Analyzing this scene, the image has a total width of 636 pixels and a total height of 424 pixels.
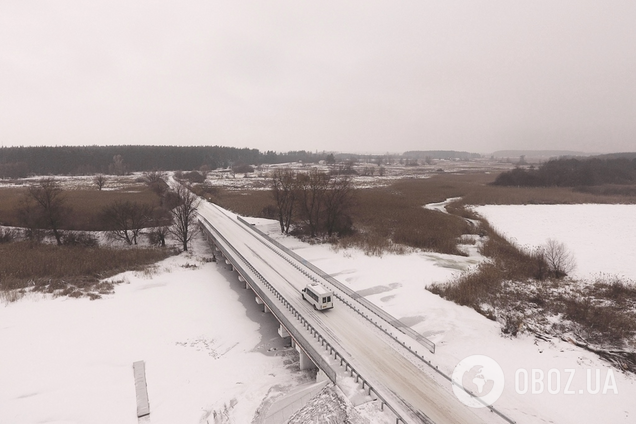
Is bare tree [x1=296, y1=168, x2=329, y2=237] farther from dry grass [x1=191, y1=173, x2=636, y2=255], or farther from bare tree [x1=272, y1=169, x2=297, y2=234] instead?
dry grass [x1=191, y1=173, x2=636, y2=255]

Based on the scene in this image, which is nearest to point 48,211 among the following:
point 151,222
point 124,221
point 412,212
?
point 124,221

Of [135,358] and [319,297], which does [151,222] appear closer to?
[135,358]

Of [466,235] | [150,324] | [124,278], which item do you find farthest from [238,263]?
[466,235]

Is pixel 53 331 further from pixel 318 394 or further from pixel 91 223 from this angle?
pixel 91 223

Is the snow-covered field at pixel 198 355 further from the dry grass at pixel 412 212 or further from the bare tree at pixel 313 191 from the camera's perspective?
the bare tree at pixel 313 191

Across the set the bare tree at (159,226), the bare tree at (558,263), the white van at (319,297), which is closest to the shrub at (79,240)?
the bare tree at (159,226)

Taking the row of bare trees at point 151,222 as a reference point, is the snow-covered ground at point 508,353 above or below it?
below
